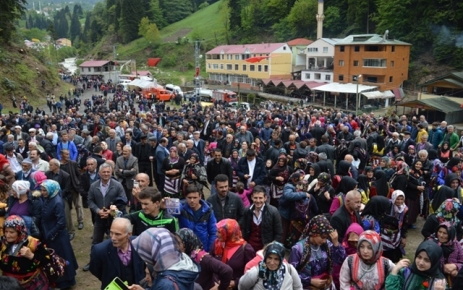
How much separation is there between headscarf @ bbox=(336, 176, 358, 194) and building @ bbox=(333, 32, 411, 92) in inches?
1404

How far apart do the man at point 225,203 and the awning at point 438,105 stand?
24.3m

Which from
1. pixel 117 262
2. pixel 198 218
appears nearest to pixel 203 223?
pixel 198 218

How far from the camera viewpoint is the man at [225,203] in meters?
5.07

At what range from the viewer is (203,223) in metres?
4.47

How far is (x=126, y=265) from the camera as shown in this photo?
3506 millimetres

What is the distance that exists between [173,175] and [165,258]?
447 centimetres

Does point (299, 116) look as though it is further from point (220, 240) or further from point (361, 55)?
point (361, 55)

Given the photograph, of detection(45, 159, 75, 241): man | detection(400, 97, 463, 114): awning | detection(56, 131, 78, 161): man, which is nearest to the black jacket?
detection(45, 159, 75, 241): man

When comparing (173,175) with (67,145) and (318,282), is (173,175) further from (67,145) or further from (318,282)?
(318,282)

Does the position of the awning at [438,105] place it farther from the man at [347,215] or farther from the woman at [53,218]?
the woman at [53,218]

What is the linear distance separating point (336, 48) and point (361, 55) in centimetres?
349

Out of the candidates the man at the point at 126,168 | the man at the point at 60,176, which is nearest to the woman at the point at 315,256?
the man at the point at 126,168

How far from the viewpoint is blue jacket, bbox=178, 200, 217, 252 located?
4.47m

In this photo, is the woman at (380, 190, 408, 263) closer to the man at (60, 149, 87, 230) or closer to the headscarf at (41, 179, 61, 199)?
the headscarf at (41, 179, 61, 199)
